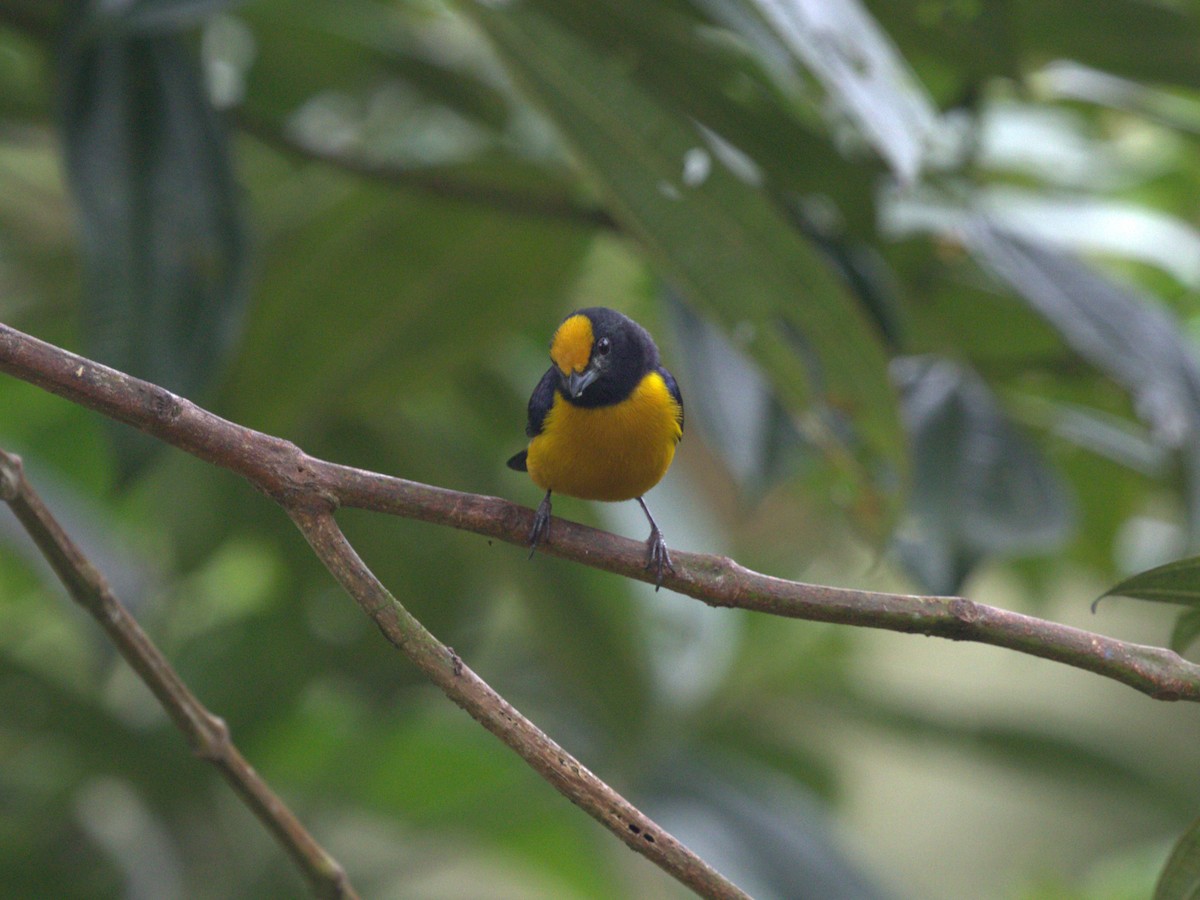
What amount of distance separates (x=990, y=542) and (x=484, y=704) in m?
1.10

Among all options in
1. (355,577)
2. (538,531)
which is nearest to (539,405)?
(538,531)

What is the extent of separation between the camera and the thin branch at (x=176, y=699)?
0.93 meters

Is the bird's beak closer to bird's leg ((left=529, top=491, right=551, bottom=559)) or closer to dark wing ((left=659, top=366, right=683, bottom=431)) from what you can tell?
dark wing ((left=659, top=366, right=683, bottom=431))

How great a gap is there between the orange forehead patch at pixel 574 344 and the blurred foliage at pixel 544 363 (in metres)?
0.17

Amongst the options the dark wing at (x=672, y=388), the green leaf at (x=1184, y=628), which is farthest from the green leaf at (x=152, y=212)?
the green leaf at (x=1184, y=628)

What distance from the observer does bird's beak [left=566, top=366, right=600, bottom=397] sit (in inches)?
50.0

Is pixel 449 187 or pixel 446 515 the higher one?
pixel 449 187

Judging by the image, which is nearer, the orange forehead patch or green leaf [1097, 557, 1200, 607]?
green leaf [1097, 557, 1200, 607]

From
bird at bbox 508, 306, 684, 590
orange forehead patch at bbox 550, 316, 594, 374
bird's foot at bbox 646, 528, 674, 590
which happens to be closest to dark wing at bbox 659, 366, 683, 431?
bird at bbox 508, 306, 684, 590

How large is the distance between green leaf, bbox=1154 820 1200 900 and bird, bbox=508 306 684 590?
2.11ft

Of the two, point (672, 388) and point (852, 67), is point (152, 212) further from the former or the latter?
point (852, 67)

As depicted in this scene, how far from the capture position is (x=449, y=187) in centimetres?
179

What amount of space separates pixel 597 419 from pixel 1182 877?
2.28 feet

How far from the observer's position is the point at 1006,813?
4.42 meters
